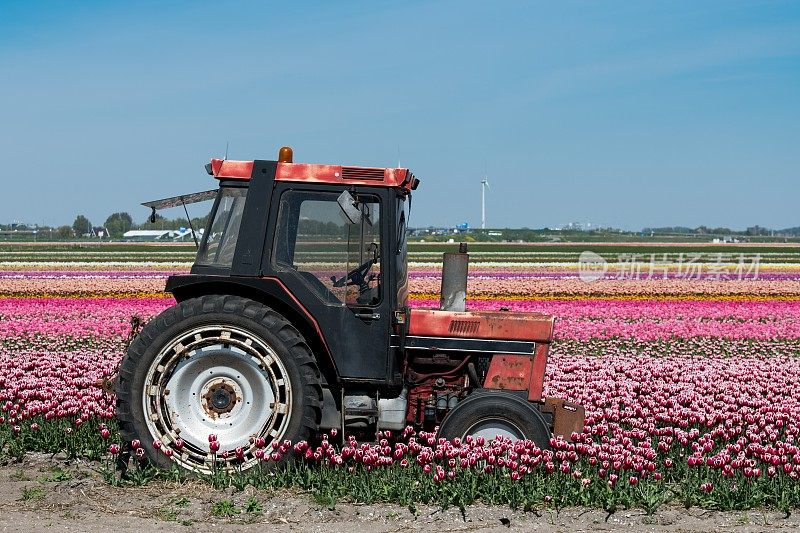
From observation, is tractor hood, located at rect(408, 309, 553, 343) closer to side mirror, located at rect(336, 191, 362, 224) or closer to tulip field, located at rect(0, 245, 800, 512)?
tulip field, located at rect(0, 245, 800, 512)

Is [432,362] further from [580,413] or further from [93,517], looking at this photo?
[93,517]

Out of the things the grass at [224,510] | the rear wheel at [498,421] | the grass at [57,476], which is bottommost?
the grass at [57,476]

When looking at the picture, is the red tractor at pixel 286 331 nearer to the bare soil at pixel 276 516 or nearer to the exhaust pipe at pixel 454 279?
the exhaust pipe at pixel 454 279

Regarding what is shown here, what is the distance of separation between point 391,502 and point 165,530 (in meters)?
1.59

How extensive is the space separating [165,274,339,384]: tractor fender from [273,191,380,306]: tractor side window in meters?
0.19

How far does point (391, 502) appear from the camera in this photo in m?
7.07

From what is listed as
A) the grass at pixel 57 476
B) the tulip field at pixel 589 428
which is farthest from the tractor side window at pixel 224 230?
the grass at pixel 57 476

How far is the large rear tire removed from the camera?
23.8 ft

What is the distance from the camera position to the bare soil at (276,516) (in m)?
6.58

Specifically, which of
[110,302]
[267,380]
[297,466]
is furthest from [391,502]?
[110,302]

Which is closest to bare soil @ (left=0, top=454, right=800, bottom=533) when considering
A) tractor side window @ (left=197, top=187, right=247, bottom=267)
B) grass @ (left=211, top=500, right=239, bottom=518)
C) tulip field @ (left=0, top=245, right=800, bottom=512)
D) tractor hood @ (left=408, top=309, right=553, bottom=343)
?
grass @ (left=211, top=500, right=239, bottom=518)

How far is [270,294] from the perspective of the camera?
7445mm

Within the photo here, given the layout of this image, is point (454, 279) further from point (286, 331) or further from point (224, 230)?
point (224, 230)

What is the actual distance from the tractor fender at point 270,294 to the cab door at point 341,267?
66 mm
